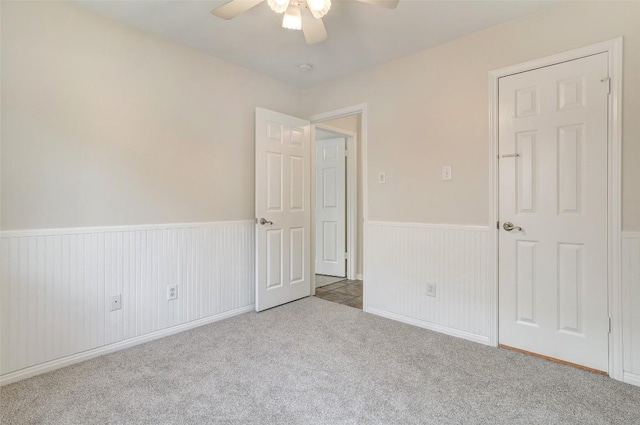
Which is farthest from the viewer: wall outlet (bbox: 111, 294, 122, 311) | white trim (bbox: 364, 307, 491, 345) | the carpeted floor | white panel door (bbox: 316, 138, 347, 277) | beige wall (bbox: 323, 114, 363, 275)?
white panel door (bbox: 316, 138, 347, 277)

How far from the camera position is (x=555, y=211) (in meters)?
2.12

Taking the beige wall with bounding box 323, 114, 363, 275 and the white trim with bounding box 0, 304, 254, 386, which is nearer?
the white trim with bounding box 0, 304, 254, 386

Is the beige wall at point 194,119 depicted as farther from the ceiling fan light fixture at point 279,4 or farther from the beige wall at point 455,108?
the ceiling fan light fixture at point 279,4

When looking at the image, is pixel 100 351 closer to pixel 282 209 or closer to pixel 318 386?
pixel 318 386

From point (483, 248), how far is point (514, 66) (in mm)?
1364

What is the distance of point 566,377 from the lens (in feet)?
→ 6.29

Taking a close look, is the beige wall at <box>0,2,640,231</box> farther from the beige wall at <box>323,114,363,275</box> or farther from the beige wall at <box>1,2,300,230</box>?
the beige wall at <box>323,114,363,275</box>

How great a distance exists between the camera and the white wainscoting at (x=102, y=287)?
189 cm

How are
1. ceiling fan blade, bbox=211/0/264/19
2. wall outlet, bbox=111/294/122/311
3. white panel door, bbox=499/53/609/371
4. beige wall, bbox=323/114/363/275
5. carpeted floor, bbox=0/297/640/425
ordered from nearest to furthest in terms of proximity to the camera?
carpeted floor, bbox=0/297/640/425 < ceiling fan blade, bbox=211/0/264/19 < white panel door, bbox=499/53/609/371 < wall outlet, bbox=111/294/122/311 < beige wall, bbox=323/114/363/275

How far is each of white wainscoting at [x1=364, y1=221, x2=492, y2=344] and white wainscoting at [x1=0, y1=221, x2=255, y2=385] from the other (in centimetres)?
140

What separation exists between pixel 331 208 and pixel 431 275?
2252mm

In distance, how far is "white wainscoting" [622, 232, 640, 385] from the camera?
1840 mm

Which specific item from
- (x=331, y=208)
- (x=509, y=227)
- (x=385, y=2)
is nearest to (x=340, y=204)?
(x=331, y=208)

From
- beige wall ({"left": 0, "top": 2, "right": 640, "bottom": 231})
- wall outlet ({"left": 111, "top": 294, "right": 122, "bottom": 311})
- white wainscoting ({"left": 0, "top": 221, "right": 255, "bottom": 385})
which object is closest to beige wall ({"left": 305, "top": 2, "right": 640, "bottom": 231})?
beige wall ({"left": 0, "top": 2, "right": 640, "bottom": 231})
